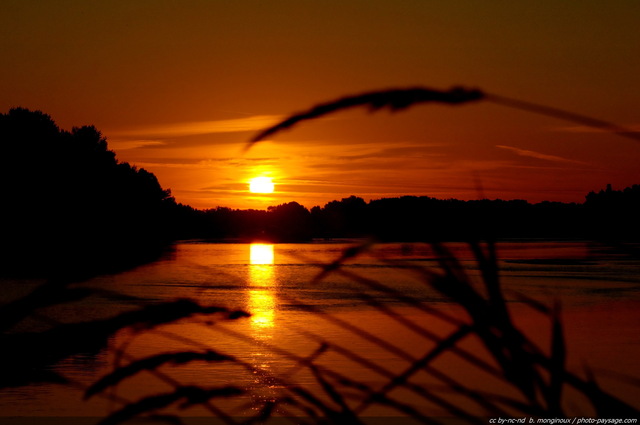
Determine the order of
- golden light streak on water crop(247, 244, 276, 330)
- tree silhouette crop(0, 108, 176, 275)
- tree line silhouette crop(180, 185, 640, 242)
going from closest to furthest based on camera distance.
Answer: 1. tree line silhouette crop(180, 185, 640, 242)
2. golden light streak on water crop(247, 244, 276, 330)
3. tree silhouette crop(0, 108, 176, 275)

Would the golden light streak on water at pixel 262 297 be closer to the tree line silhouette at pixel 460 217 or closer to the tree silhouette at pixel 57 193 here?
the tree line silhouette at pixel 460 217

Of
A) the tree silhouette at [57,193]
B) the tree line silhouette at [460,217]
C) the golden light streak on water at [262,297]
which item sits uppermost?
the tree silhouette at [57,193]

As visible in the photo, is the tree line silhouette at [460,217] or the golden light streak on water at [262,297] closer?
the tree line silhouette at [460,217]

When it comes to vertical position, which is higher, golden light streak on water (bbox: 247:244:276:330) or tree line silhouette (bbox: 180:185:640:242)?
tree line silhouette (bbox: 180:185:640:242)

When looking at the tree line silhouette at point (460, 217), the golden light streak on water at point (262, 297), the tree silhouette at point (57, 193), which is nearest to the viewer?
the tree line silhouette at point (460, 217)

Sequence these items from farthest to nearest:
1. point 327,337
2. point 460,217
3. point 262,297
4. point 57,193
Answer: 1. point 57,193
2. point 262,297
3. point 327,337
4. point 460,217

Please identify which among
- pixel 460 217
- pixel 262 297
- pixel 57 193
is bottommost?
pixel 262 297

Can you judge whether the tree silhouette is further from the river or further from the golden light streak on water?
the river

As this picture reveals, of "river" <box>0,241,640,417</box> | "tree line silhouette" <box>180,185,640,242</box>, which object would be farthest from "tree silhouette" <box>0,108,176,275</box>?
"tree line silhouette" <box>180,185,640,242</box>

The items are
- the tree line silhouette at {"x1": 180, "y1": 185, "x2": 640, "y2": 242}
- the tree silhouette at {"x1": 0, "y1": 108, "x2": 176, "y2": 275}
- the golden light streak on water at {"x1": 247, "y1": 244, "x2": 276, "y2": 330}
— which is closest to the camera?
the tree line silhouette at {"x1": 180, "y1": 185, "x2": 640, "y2": 242}

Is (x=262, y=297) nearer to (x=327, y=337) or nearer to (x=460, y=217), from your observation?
(x=327, y=337)

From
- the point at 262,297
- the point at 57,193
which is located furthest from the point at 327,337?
the point at 57,193

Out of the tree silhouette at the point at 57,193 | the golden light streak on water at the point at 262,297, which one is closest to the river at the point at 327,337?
the golden light streak on water at the point at 262,297

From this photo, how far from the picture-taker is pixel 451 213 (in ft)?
5.74
